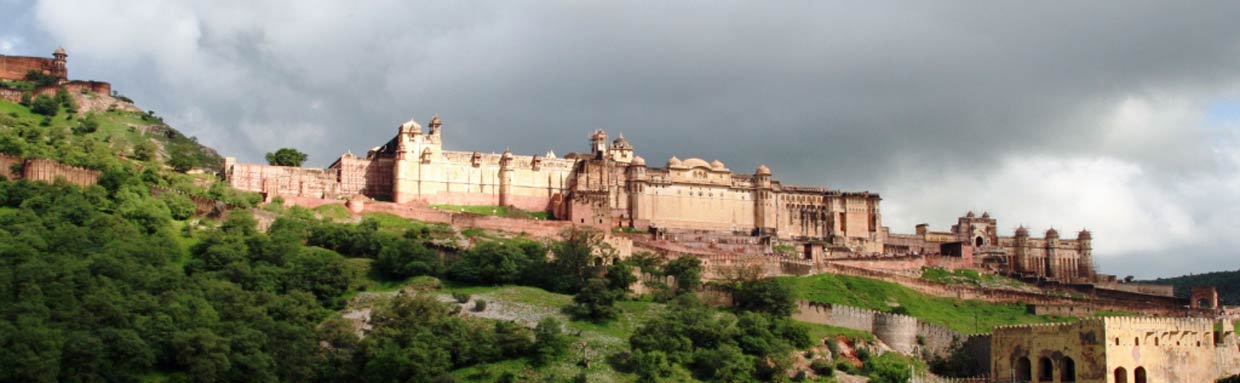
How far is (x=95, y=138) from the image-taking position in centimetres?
11069

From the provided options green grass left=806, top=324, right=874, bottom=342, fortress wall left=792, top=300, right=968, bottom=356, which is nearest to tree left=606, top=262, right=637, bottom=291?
fortress wall left=792, top=300, right=968, bottom=356

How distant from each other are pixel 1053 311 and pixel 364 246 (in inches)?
1717

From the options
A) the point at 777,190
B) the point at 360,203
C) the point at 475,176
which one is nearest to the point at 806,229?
the point at 777,190

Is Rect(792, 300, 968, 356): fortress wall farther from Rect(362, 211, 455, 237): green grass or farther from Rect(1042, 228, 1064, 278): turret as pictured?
Rect(1042, 228, 1064, 278): turret

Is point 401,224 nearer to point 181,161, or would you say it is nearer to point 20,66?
point 181,161

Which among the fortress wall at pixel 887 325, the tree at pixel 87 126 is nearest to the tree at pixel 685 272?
the fortress wall at pixel 887 325

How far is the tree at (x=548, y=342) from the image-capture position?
73.6 metres

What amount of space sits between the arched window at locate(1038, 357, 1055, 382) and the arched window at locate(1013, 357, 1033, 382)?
1.13 meters

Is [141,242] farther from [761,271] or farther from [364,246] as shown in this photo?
[761,271]

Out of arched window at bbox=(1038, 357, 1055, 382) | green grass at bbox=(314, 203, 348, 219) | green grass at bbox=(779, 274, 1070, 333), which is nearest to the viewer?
arched window at bbox=(1038, 357, 1055, 382)

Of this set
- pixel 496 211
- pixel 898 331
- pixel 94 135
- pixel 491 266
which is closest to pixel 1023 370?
pixel 898 331

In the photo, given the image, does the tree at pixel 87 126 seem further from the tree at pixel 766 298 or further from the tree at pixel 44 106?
the tree at pixel 766 298

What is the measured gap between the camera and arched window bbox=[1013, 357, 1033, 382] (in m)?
71.1

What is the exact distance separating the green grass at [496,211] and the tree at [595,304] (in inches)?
1107
